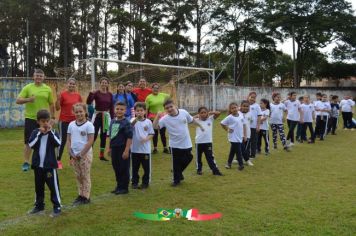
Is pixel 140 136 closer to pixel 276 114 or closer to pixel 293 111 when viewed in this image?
pixel 276 114

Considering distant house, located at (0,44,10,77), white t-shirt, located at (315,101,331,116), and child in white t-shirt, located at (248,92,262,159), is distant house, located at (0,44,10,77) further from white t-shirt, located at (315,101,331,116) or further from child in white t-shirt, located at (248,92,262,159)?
child in white t-shirt, located at (248,92,262,159)

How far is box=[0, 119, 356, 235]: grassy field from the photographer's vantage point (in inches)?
191

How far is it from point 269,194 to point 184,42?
37759 millimetres

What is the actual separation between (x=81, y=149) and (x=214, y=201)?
2034 millimetres

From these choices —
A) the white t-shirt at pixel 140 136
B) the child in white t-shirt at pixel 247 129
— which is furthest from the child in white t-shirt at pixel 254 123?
the white t-shirt at pixel 140 136

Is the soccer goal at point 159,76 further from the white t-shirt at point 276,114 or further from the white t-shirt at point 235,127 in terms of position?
the white t-shirt at point 235,127

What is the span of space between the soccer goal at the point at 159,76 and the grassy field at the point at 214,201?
5764mm

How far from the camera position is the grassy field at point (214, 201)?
4.85 m

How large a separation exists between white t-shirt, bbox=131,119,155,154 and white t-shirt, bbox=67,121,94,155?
45.2 inches

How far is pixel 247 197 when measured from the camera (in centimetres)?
638

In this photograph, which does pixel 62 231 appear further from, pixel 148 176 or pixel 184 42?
pixel 184 42

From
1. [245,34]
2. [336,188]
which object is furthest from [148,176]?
[245,34]

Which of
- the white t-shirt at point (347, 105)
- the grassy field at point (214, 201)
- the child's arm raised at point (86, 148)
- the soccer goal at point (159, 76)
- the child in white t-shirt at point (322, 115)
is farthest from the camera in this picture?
the white t-shirt at point (347, 105)

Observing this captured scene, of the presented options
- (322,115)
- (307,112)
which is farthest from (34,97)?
(322,115)
